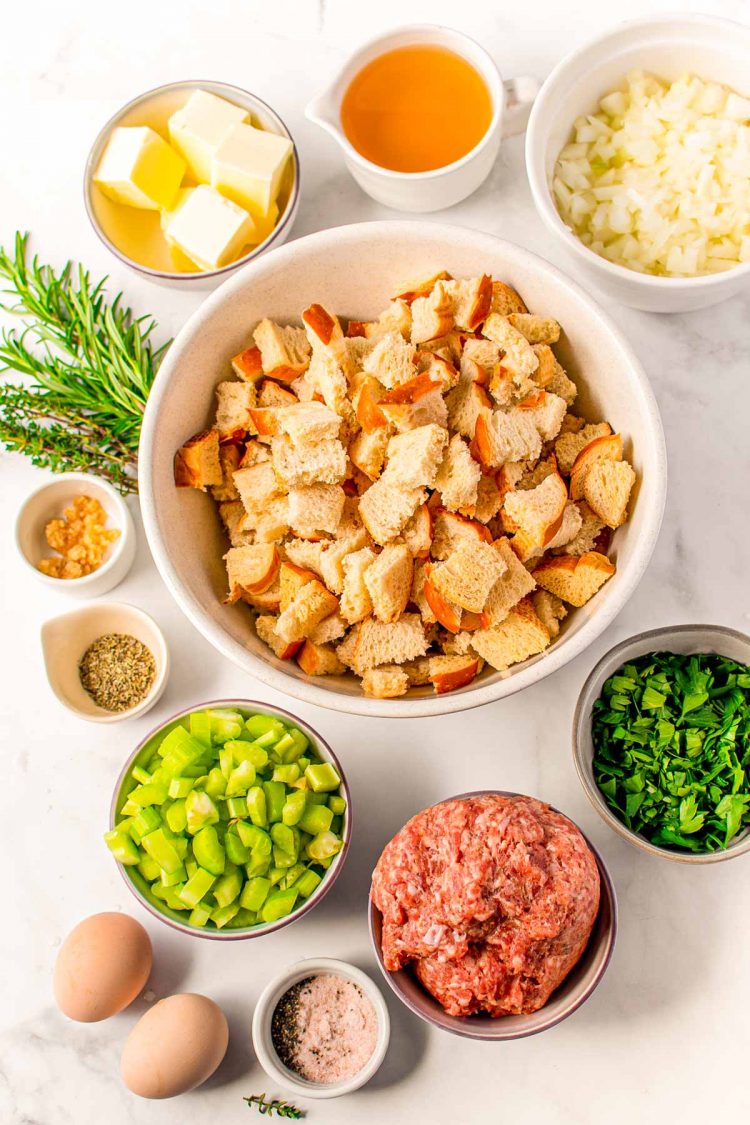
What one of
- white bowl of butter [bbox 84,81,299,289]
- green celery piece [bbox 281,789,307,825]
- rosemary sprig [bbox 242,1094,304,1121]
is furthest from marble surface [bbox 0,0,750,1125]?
green celery piece [bbox 281,789,307,825]

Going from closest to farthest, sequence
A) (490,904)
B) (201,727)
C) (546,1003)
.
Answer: (490,904) → (546,1003) → (201,727)

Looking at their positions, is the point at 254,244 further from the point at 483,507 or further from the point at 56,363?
the point at 483,507

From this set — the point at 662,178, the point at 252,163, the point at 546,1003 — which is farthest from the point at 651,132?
the point at 546,1003

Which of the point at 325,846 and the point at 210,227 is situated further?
the point at 210,227

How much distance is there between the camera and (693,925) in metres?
2.29

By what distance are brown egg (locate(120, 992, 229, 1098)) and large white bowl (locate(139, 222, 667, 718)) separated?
0.76 metres

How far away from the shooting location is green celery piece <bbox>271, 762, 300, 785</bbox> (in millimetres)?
2139

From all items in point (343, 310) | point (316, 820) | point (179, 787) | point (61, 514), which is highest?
point (343, 310)

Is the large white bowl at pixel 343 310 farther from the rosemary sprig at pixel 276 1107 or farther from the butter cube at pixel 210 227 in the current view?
the rosemary sprig at pixel 276 1107

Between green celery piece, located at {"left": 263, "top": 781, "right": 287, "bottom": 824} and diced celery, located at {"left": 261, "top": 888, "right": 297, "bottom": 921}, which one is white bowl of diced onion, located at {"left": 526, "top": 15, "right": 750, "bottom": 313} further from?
diced celery, located at {"left": 261, "top": 888, "right": 297, "bottom": 921}

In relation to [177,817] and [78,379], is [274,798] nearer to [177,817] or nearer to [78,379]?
[177,817]

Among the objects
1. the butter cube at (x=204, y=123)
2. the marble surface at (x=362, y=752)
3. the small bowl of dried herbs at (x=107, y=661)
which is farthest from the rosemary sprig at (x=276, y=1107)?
the butter cube at (x=204, y=123)

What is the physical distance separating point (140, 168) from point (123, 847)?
5.07ft

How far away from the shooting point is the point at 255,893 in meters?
2.15
